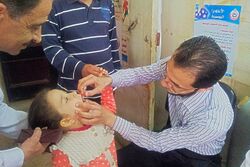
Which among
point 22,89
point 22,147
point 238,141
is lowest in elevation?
point 22,89

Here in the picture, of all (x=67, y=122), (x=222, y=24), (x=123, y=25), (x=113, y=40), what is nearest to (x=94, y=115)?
(x=67, y=122)

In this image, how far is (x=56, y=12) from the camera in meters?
1.59

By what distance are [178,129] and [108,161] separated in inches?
13.7

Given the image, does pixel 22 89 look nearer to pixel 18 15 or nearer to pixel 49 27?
pixel 49 27

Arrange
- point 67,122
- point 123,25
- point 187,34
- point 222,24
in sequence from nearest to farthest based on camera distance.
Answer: point 67,122
point 222,24
point 187,34
point 123,25

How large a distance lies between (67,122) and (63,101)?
0.11 metres

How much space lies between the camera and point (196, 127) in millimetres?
1199

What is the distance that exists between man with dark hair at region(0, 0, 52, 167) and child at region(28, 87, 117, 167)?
0.08 m

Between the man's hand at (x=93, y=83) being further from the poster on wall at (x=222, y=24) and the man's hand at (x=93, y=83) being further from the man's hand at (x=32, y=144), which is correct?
the poster on wall at (x=222, y=24)

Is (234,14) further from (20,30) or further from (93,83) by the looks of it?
(20,30)

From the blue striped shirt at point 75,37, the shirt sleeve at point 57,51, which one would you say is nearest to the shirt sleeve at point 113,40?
the blue striped shirt at point 75,37

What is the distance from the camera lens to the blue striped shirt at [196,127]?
1.19 metres

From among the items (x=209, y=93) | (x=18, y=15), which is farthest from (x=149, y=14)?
(x=18, y=15)

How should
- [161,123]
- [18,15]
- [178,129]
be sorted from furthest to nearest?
1. [161,123]
2. [178,129]
3. [18,15]
